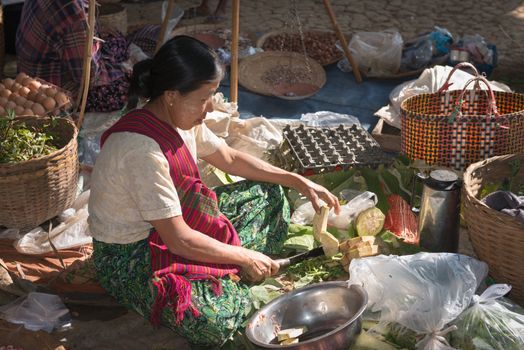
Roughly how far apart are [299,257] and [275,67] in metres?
2.49

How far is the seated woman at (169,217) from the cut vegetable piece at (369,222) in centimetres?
64

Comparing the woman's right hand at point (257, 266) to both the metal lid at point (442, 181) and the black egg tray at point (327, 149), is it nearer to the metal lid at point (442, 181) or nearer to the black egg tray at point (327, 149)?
the metal lid at point (442, 181)

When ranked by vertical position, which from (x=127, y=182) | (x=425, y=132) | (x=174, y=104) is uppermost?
(x=174, y=104)

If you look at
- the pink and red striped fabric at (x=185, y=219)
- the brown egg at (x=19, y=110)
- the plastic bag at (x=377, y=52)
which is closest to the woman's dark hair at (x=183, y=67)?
the pink and red striped fabric at (x=185, y=219)

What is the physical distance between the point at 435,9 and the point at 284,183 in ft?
14.3

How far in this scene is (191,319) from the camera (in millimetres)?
2668

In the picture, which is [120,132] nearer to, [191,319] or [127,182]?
[127,182]

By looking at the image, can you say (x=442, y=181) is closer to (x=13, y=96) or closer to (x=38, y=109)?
(x=38, y=109)

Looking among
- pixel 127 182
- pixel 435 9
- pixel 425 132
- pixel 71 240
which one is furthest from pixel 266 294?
pixel 435 9

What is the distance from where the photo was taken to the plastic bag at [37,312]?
2.93 meters

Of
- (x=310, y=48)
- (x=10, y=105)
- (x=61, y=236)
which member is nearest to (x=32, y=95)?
(x=10, y=105)

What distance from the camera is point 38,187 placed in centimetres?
339

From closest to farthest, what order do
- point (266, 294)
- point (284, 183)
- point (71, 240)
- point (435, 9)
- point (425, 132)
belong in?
1. point (266, 294)
2. point (284, 183)
3. point (71, 240)
4. point (425, 132)
5. point (435, 9)

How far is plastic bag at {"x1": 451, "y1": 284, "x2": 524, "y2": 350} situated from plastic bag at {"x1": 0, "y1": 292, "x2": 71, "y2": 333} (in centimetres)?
156
